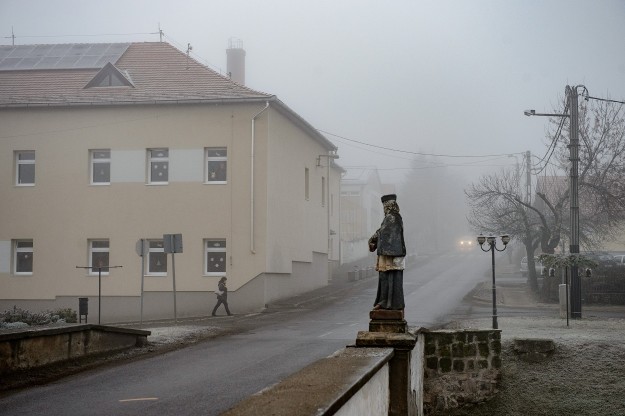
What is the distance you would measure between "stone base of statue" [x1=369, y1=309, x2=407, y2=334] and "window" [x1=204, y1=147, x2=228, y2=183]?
823 inches

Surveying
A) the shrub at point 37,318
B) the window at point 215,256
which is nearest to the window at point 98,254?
the window at point 215,256

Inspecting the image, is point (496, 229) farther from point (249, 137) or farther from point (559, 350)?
point (559, 350)

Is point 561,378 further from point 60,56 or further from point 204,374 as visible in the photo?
point 60,56

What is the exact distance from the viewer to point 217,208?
99.4 feet

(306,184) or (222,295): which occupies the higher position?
(306,184)

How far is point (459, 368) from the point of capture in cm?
1619

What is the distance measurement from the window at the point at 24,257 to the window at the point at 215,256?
7.49 metres

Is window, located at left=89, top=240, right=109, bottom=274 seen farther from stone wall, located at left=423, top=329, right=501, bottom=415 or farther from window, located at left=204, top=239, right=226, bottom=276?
stone wall, located at left=423, top=329, right=501, bottom=415

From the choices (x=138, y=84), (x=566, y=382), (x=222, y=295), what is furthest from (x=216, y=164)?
(x=566, y=382)

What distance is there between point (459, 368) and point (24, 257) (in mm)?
21622

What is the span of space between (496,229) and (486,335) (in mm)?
26838

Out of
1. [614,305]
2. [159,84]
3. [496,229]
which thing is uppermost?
[159,84]

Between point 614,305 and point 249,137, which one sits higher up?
point 249,137

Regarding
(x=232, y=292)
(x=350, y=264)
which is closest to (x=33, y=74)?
(x=232, y=292)
